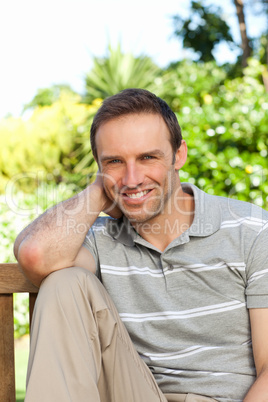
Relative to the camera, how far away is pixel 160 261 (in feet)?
7.22

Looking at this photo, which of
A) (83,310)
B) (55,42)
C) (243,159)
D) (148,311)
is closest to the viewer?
(83,310)

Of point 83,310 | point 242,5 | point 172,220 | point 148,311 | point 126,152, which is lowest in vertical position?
point 148,311

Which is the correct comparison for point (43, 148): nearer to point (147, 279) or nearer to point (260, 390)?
point (147, 279)

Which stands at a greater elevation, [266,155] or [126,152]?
[126,152]

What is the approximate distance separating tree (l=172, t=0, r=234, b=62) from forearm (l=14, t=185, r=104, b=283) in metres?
11.3

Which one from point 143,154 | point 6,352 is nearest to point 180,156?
point 143,154

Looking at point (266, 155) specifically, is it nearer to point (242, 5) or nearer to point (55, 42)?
point (242, 5)

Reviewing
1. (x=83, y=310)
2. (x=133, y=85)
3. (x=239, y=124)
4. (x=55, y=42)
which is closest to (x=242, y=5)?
(x=133, y=85)

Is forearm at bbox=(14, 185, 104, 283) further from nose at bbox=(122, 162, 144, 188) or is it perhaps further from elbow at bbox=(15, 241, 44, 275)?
nose at bbox=(122, 162, 144, 188)

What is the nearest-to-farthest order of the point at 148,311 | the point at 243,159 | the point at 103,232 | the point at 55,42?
the point at 148,311
the point at 103,232
the point at 243,159
the point at 55,42

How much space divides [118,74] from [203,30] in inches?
154

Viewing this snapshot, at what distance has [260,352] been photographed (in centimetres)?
196

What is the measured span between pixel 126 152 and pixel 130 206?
234mm

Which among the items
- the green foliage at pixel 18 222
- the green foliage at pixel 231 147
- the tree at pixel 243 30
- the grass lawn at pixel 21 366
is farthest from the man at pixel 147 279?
the tree at pixel 243 30
